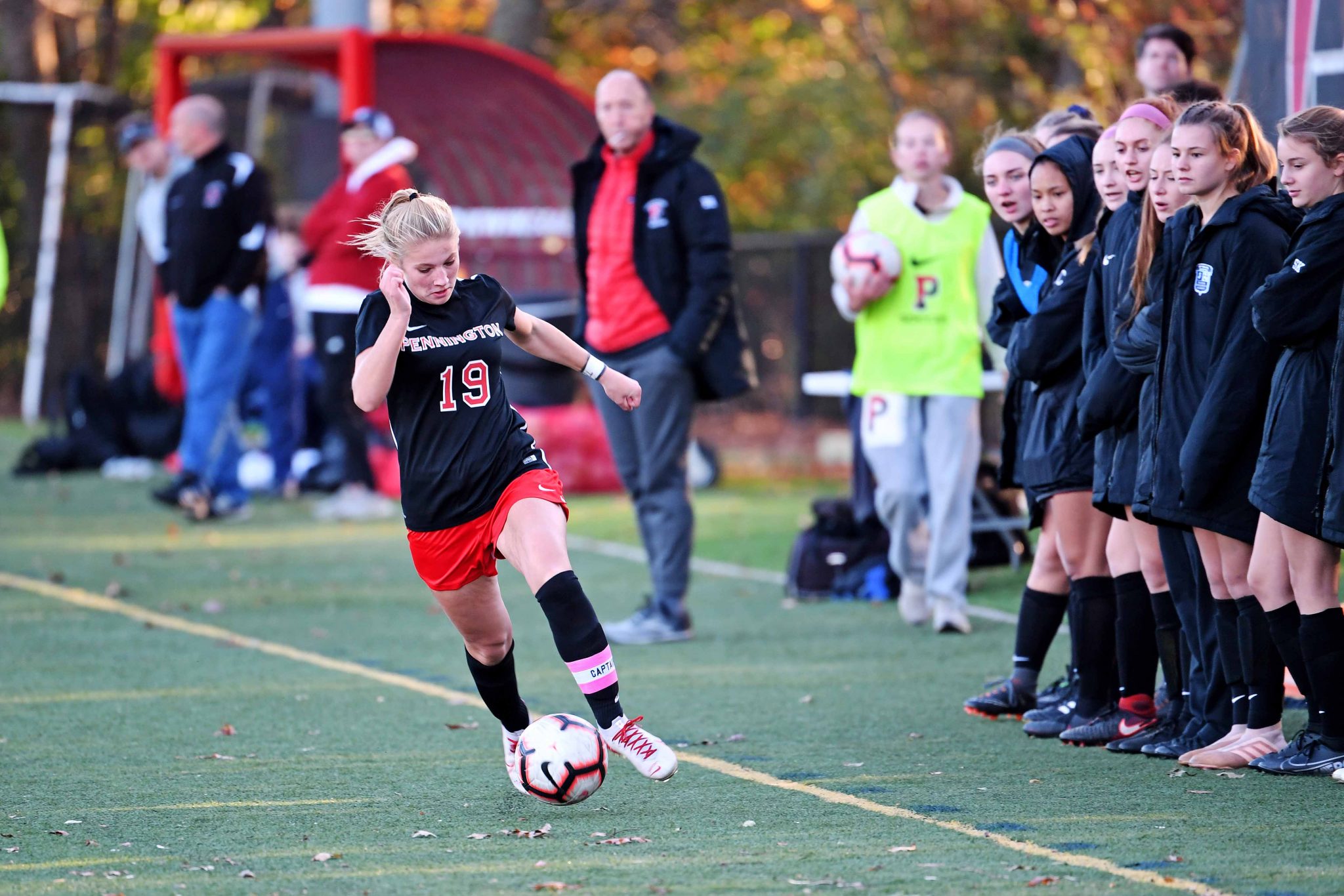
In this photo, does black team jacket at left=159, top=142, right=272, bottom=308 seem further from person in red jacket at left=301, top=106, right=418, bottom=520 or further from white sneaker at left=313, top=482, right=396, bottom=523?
white sneaker at left=313, top=482, right=396, bottom=523

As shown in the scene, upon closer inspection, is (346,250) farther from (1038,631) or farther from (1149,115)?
(1149,115)

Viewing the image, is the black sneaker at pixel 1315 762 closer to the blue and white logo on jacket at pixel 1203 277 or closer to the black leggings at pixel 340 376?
the blue and white logo on jacket at pixel 1203 277

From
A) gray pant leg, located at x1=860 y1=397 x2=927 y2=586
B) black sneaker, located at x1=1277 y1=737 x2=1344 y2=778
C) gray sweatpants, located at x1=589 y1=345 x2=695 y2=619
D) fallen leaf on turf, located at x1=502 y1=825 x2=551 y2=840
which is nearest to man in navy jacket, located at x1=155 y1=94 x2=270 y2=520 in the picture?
gray sweatpants, located at x1=589 y1=345 x2=695 y2=619

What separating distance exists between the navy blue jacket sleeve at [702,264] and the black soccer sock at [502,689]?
308cm

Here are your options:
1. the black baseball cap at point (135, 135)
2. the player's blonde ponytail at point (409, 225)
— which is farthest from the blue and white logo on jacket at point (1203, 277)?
the black baseball cap at point (135, 135)

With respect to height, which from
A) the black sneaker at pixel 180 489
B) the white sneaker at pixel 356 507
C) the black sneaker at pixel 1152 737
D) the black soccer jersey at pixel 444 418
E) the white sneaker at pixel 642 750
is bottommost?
the white sneaker at pixel 356 507

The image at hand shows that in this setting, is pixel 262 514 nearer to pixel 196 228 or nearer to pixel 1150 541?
pixel 196 228

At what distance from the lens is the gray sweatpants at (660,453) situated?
858 cm

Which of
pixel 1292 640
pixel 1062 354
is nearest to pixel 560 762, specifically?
pixel 1292 640

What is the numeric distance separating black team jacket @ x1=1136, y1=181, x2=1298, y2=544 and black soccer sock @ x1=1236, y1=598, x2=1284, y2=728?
0.26 m

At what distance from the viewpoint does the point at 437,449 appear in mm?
5430

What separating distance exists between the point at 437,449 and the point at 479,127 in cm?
1497

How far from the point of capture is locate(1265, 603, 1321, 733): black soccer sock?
5.52m

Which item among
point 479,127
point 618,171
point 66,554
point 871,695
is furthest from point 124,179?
point 871,695
